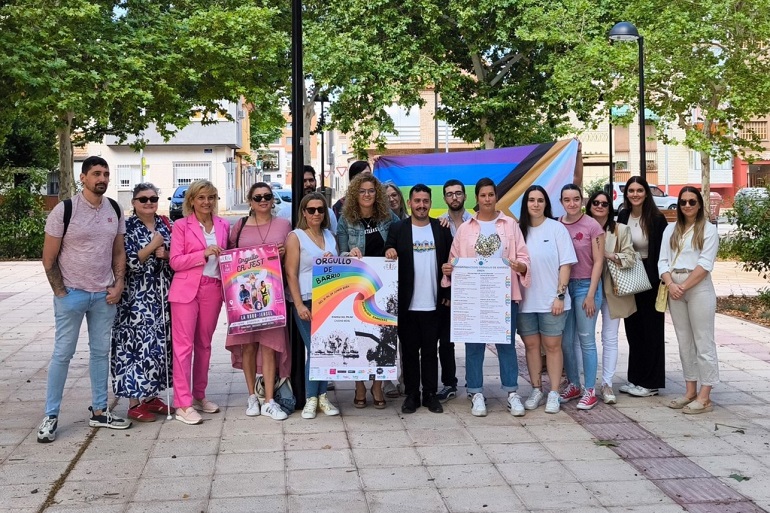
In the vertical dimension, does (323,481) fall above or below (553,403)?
below

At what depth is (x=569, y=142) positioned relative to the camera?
32.9 ft

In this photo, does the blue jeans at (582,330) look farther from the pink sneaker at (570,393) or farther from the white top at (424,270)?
the white top at (424,270)

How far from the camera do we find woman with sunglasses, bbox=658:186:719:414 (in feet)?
24.1

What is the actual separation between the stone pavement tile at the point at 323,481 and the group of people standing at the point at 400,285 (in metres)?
1.42

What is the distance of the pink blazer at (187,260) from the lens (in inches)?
279

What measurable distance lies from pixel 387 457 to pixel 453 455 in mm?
441

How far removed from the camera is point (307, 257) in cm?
730

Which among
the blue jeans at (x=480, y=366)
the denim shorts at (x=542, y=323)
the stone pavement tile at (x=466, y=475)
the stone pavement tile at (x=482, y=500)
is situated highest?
the denim shorts at (x=542, y=323)

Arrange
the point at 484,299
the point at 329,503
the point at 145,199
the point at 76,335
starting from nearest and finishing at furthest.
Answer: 1. the point at 329,503
2. the point at 76,335
3. the point at 145,199
4. the point at 484,299

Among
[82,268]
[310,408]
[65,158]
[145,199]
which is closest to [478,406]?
→ [310,408]

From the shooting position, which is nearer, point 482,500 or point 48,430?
point 482,500

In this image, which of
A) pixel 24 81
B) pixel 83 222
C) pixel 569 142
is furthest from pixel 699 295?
pixel 24 81

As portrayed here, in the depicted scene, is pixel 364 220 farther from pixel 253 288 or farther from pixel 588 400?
pixel 588 400

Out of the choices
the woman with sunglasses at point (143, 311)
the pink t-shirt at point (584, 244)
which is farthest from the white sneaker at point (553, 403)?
the woman with sunglasses at point (143, 311)
